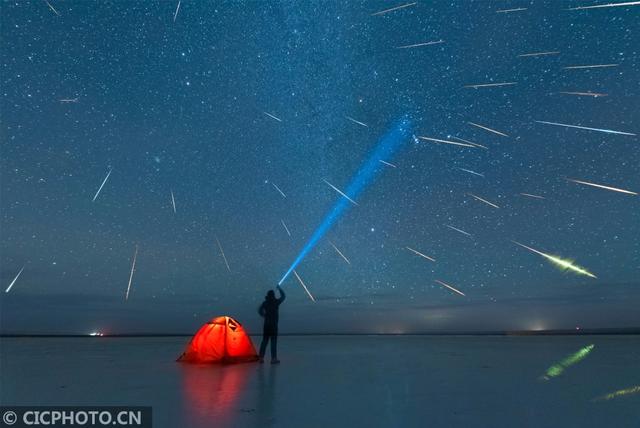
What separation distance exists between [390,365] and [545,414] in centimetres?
628

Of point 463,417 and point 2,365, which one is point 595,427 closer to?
point 463,417

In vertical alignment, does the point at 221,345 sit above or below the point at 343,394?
above

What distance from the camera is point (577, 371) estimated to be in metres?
10.4

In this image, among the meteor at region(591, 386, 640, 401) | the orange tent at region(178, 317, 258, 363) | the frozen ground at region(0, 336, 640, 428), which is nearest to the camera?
the frozen ground at region(0, 336, 640, 428)

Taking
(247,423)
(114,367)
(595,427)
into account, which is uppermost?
(114,367)

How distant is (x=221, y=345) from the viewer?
1223 cm

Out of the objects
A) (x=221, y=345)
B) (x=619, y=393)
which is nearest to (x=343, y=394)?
(x=619, y=393)

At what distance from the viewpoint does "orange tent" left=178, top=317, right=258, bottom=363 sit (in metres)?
12.2

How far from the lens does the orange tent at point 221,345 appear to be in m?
12.2

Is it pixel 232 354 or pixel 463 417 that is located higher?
pixel 232 354

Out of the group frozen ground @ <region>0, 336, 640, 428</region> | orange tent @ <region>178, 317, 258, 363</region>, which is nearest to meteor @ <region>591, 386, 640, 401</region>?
frozen ground @ <region>0, 336, 640, 428</region>

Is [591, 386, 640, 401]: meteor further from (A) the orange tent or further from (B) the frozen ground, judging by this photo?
(A) the orange tent

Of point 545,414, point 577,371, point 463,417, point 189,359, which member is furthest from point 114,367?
point 577,371

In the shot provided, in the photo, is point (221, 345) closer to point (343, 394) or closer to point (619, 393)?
point (343, 394)
